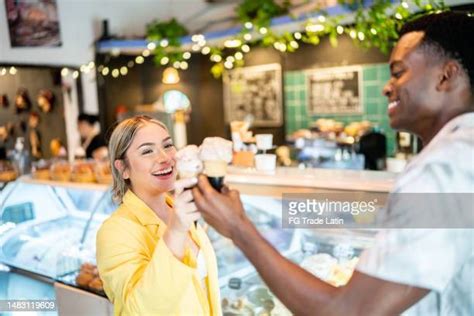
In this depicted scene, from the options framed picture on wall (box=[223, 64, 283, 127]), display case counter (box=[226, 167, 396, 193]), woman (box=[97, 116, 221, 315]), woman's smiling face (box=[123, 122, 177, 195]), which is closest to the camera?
woman (box=[97, 116, 221, 315])

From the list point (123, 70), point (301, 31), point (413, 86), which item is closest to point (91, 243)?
point (413, 86)

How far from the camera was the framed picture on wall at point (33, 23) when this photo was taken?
23.5 ft

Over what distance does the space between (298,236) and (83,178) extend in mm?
1844

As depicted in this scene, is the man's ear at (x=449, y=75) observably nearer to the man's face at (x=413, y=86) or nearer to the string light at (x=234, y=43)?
the man's face at (x=413, y=86)

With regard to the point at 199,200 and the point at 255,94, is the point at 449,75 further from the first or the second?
the point at 255,94

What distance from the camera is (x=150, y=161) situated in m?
1.72

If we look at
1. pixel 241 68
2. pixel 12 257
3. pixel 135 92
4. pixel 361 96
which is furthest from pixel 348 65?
pixel 12 257

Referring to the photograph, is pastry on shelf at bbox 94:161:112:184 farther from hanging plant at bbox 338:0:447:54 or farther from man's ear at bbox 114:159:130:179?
hanging plant at bbox 338:0:447:54

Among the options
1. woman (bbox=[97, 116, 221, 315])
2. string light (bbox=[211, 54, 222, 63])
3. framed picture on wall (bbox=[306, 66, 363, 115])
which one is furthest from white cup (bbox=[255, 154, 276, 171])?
framed picture on wall (bbox=[306, 66, 363, 115])

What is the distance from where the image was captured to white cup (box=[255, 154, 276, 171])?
273cm

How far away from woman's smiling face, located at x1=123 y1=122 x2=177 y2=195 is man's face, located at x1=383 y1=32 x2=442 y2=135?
88cm

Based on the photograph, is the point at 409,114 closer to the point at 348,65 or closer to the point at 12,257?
the point at 12,257

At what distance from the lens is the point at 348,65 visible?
7.51 m

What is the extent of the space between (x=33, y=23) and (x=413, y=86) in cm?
765
